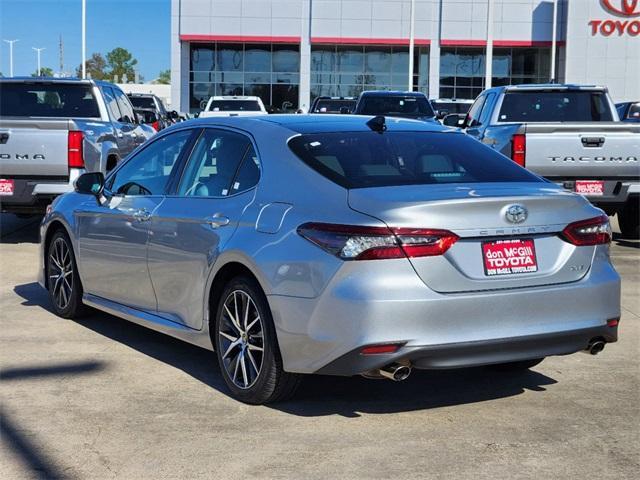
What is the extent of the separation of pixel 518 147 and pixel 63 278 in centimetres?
581

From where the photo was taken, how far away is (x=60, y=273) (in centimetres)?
777

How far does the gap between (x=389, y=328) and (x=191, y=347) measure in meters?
2.66

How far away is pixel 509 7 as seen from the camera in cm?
5462

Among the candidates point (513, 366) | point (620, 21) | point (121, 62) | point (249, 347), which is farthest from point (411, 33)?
point (121, 62)

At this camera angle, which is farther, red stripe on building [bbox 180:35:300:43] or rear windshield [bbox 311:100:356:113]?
red stripe on building [bbox 180:35:300:43]

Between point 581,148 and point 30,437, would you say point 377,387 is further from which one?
point 581,148

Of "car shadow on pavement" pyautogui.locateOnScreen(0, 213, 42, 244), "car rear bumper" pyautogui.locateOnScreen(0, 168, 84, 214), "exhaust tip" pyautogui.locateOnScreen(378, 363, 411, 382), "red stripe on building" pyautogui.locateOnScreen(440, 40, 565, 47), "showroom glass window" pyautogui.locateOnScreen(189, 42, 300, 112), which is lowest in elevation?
"car shadow on pavement" pyautogui.locateOnScreen(0, 213, 42, 244)

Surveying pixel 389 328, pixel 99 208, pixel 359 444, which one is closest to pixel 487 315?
pixel 389 328

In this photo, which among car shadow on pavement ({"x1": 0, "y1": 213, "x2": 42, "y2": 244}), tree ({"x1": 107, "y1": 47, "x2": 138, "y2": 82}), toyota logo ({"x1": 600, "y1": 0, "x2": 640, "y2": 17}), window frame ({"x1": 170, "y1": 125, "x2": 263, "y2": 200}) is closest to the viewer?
window frame ({"x1": 170, "y1": 125, "x2": 263, "y2": 200})

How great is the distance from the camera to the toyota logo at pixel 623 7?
53.2 metres

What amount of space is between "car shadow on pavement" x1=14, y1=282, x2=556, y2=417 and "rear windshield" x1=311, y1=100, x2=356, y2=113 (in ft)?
64.3

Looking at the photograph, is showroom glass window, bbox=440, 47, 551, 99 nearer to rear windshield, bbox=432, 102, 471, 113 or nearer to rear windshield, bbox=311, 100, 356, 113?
rear windshield, bbox=432, 102, 471, 113

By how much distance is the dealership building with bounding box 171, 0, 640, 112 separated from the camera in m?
53.8

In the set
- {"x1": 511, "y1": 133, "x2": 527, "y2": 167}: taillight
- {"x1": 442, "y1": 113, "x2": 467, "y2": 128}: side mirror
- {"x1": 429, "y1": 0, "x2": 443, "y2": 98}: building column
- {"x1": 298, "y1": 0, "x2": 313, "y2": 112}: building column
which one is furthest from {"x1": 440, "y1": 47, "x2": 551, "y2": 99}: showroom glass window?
{"x1": 511, "y1": 133, "x2": 527, "y2": 167}: taillight
